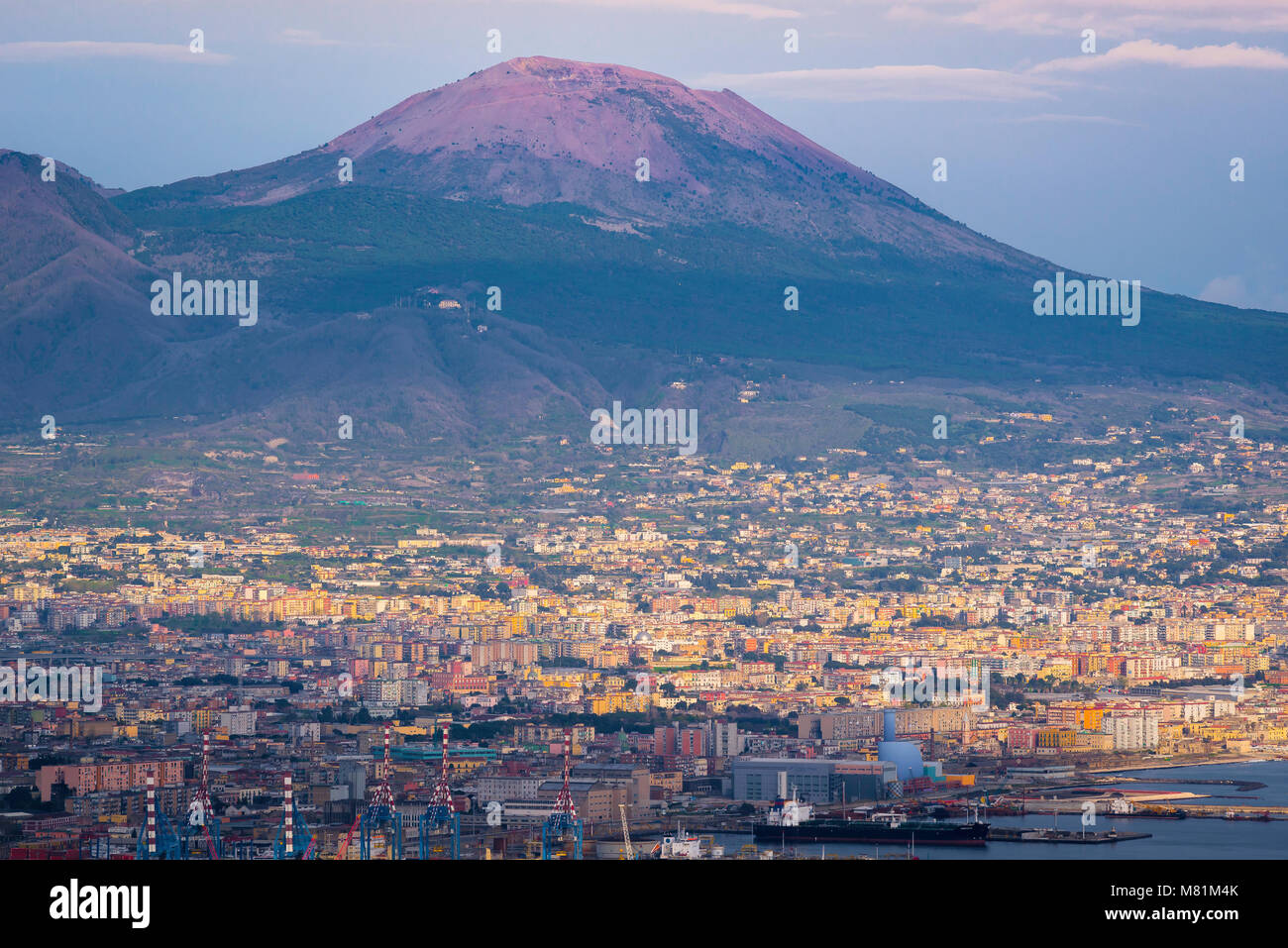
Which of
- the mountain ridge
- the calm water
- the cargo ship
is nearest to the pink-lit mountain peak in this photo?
the mountain ridge

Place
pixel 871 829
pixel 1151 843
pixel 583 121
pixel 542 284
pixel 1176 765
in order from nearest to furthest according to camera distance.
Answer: pixel 1151 843, pixel 871 829, pixel 1176 765, pixel 542 284, pixel 583 121

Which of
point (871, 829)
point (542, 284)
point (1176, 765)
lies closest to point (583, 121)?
point (542, 284)

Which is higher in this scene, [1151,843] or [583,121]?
[583,121]

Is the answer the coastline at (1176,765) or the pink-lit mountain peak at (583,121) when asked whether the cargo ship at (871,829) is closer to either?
the coastline at (1176,765)

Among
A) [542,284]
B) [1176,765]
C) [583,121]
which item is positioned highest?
[583,121]

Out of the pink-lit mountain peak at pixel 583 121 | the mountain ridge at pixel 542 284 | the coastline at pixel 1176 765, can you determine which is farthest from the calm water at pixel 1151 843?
the pink-lit mountain peak at pixel 583 121

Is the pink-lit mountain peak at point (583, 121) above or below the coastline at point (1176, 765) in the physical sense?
above

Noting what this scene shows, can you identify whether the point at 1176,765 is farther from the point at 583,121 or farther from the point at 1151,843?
the point at 583,121
